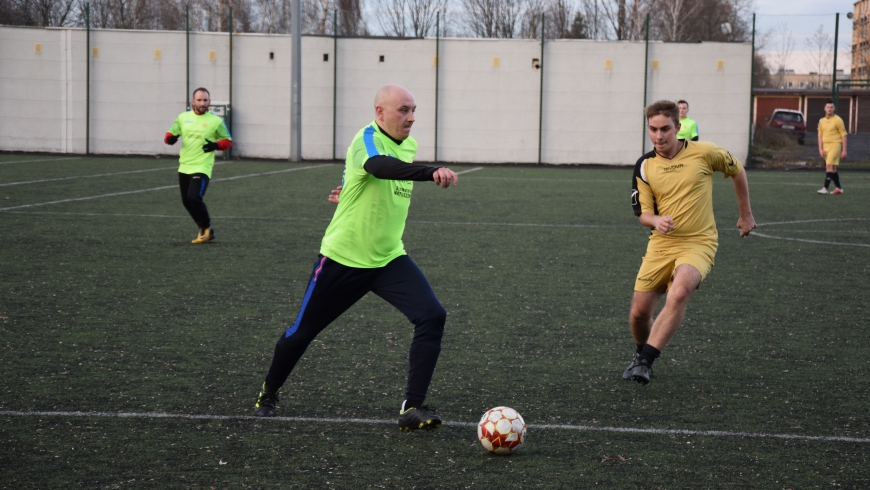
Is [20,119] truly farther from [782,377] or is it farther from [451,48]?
[782,377]

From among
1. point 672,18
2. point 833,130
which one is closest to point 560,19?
point 672,18

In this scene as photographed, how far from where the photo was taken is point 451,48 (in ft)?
96.6

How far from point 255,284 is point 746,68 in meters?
23.4

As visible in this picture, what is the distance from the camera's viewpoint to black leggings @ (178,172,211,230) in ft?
38.3

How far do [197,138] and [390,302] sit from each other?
8034mm

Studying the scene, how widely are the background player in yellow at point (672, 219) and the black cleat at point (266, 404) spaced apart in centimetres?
212

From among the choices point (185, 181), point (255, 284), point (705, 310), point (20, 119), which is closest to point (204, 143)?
point (185, 181)

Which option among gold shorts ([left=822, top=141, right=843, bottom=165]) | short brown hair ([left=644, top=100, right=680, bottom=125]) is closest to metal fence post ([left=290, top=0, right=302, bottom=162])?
gold shorts ([left=822, top=141, right=843, bottom=165])

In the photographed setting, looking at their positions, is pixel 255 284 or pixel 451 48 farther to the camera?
pixel 451 48

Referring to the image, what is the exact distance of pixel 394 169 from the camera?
442 cm

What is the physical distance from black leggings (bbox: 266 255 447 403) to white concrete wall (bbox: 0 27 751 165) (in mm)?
24572

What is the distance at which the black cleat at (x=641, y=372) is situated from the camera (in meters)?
5.56

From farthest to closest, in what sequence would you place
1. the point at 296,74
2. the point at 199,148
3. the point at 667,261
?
the point at 296,74
the point at 199,148
the point at 667,261

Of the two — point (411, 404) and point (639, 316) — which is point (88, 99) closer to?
point (639, 316)
